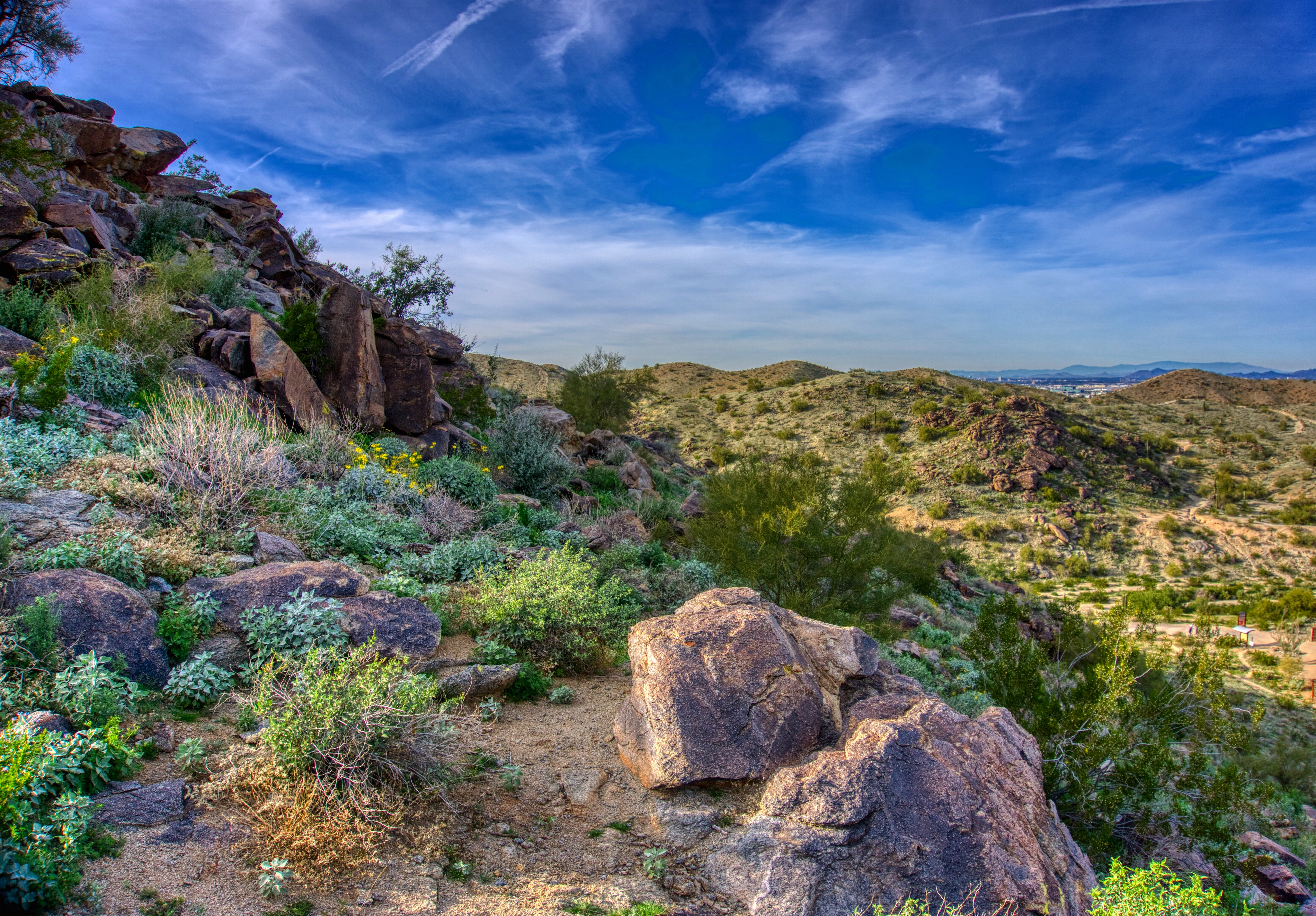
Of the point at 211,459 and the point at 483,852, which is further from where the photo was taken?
the point at 211,459

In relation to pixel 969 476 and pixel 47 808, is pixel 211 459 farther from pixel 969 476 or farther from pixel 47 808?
pixel 969 476

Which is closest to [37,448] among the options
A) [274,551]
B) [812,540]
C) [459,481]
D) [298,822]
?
[274,551]

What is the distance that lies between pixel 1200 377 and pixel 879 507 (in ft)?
205

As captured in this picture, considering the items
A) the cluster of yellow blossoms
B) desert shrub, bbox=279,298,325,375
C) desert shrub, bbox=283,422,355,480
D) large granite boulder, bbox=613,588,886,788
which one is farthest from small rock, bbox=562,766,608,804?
desert shrub, bbox=279,298,325,375

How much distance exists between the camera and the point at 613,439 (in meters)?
21.8

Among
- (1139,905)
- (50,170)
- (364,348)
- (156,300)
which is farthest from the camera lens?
(50,170)

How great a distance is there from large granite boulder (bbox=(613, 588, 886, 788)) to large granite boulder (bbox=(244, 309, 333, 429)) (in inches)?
341

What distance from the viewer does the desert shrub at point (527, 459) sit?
14.6 metres

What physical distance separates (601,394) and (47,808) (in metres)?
25.1

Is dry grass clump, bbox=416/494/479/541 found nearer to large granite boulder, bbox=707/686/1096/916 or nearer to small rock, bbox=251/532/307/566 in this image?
small rock, bbox=251/532/307/566

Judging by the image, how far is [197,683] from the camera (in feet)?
15.2

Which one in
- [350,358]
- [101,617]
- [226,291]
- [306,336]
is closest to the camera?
[101,617]

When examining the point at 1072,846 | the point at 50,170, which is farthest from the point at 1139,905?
the point at 50,170

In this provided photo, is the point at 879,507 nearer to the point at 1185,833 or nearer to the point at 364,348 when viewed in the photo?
the point at 1185,833
